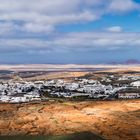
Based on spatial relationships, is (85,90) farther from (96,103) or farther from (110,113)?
(110,113)

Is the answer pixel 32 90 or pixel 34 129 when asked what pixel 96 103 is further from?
pixel 32 90

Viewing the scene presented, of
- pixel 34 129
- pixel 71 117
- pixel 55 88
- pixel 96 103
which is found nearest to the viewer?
pixel 34 129

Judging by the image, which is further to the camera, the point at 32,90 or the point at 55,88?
the point at 55,88

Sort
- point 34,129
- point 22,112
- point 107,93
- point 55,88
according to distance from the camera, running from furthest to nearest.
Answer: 1. point 55,88
2. point 107,93
3. point 22,112
4. point 34,129

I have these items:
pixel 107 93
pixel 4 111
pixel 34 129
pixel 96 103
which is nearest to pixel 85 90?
pixel 107 93

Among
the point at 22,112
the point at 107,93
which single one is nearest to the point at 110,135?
the point at 22,112

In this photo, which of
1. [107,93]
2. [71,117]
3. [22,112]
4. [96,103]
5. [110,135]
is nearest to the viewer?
[110,135]
